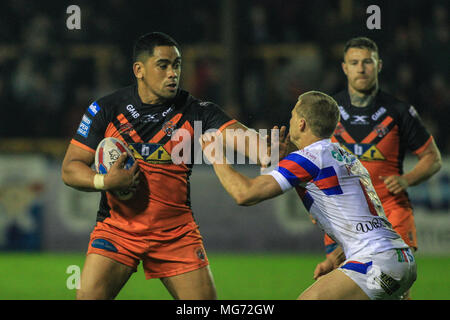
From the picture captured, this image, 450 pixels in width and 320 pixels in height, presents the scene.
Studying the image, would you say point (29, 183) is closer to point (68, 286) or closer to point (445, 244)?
point (68, 286)

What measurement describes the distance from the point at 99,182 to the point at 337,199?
1600 millimetres

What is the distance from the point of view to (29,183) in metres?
12.6

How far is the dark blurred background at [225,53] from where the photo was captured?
13469mm

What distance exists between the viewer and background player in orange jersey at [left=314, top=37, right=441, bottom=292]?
6.49 meters

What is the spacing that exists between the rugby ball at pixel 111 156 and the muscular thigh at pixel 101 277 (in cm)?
46

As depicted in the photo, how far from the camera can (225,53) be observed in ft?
47.4

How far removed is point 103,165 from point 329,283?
1.77 metres

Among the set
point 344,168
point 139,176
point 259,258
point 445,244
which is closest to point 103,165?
point 139,176

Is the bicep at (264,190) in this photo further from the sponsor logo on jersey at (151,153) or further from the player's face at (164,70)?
the player's face at (164,70)

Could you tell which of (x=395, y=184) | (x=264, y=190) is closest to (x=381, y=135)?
(x=395, y=184)

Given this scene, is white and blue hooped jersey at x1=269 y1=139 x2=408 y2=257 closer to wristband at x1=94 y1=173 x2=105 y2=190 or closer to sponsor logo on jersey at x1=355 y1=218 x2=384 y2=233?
sponsor logo on jersey at x1=355 y1=218 x2=384 y2=233

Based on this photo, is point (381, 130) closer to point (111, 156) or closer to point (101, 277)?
point (111, 156)

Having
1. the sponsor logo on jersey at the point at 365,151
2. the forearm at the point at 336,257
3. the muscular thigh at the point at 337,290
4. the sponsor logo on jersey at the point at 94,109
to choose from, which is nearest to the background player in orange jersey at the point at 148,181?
the sponsor logo on jersey at the point at 94,109

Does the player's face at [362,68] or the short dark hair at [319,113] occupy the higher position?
the player's face at [362,68]
